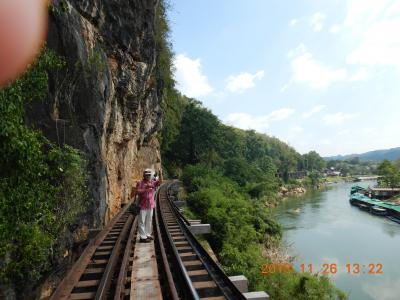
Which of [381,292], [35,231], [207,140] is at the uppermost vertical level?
[207,140]

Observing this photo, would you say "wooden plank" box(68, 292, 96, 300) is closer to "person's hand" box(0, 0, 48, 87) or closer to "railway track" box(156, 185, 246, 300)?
"railway track" box(156, 185, 246, 300)

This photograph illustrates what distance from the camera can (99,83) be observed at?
10.3m

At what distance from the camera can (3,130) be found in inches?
217

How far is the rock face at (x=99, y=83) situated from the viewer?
824 cm

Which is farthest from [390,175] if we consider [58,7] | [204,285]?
[58,7]

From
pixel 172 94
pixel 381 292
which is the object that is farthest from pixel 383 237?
pixel 172 94

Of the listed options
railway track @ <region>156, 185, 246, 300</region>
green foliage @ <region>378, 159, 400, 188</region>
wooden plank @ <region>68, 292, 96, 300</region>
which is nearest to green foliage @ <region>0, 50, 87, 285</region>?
wooden plank @ <region>68, 292, 96, 300</region>

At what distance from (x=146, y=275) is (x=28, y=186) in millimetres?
3006

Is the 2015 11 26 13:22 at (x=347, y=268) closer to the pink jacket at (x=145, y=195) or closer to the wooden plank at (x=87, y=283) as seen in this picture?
the pink jacket at (x=145, y=195)

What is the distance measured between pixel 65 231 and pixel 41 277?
129cm

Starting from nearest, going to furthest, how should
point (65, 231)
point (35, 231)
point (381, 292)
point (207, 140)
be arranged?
point (35, 231) < point (65, 231) < point (381, 292) < point (207, 140)

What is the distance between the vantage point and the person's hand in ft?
19.7

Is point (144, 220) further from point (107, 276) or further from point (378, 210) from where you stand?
point (378, 210)

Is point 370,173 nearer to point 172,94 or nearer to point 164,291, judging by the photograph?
point 172,94
